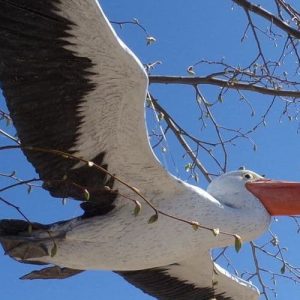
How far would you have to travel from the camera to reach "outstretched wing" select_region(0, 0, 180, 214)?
2738 millimetres

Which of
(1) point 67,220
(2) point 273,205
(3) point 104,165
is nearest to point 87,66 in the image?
(3) point 104,165

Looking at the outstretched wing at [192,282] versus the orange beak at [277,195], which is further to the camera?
the outstretched wing at [192,282]

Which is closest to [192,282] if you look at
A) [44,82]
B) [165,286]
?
[165,286]

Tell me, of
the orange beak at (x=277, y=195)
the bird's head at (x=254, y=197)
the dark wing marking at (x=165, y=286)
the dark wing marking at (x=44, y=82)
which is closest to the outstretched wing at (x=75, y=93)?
the dark wing marking at (x=44, y=82)

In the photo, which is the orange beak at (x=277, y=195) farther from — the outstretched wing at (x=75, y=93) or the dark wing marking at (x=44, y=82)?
the dark wing marking at (x=44, y=82)

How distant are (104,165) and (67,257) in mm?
417

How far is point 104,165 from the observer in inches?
126

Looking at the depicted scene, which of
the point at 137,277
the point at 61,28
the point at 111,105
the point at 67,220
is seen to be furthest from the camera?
the point at 137,277

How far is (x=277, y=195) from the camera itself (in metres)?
3.38

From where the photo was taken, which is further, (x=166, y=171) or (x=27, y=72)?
(x=166, y=171)

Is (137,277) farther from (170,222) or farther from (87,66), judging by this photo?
(87,66)

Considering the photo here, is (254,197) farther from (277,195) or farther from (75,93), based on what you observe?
(75,93)

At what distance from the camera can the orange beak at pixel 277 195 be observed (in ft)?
10.8

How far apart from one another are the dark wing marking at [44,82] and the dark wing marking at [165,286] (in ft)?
2.81
